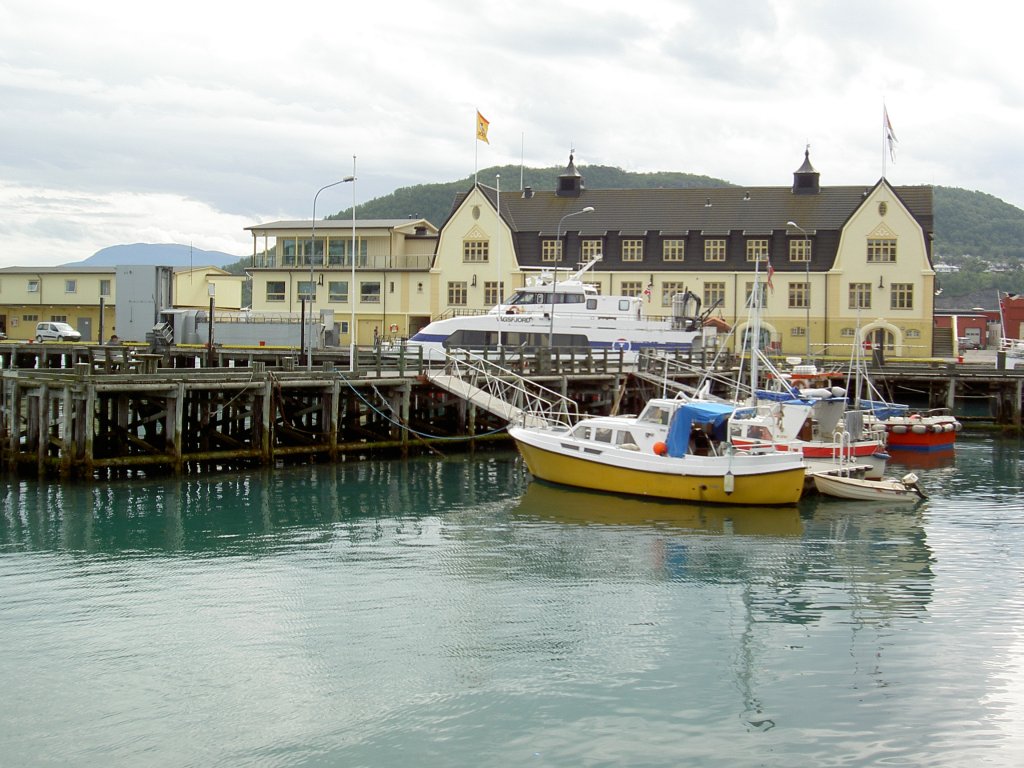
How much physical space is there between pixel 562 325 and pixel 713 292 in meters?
20.2

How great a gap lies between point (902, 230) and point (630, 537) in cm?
4568

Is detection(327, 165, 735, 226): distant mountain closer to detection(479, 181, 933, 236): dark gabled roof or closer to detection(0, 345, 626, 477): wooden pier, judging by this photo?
detection(479, 181, 933, 236): dark gabled roof

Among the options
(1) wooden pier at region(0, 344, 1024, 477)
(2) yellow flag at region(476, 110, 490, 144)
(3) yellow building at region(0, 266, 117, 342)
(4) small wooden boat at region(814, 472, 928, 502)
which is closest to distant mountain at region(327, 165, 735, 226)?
(3) yellow building at region(0, 266, 117, 342)

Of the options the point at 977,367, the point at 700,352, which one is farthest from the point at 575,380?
the point at 977,367

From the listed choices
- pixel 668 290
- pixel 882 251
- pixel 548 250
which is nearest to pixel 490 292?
pixel 548 250

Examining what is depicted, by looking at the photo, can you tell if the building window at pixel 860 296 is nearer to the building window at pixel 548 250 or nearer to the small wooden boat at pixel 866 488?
the building window at pixel 548 250

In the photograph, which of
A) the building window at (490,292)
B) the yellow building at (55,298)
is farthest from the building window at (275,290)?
the building window at (490,292)

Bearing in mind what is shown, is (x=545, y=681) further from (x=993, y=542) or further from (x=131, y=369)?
(x=131, y=369)

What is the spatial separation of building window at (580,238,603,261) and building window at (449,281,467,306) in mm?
7660

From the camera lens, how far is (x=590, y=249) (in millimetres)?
69062

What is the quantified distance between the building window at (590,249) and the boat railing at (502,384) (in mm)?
27933

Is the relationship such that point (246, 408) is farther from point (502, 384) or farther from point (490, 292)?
point (490, 292)

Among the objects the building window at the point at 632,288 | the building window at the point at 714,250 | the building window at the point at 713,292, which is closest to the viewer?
the building window at the point at 713,292

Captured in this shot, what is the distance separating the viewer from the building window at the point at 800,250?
66.2 m
